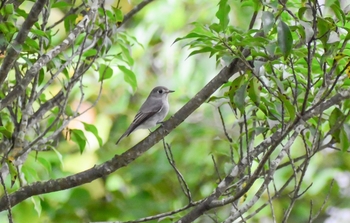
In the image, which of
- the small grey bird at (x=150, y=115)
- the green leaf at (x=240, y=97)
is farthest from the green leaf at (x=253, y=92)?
the small grey bird at (x=150, y=115)

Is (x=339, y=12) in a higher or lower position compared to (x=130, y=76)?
lower

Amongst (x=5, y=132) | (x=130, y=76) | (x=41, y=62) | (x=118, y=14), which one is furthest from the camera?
(x=130, y=76)

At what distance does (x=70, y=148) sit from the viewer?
6051mm

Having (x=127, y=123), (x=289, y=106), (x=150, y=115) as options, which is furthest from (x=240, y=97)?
(x=127, y=123)

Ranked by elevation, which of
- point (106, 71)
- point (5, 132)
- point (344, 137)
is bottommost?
point (344, 137)

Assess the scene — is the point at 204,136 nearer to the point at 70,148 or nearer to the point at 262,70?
the point at 70,148

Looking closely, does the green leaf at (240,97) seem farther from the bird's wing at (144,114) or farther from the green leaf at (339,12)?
the bird's wing at (144,114)

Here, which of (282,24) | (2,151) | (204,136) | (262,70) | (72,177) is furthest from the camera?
(204,136)

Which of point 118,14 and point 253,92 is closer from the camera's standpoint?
point 253,92

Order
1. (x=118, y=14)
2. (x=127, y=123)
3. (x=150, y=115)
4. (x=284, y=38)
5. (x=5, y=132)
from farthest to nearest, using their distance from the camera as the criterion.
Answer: (x=127, y=123)
(x=150, y=115)
(x=118, y=14)
(x=5, y=132)
(x=284, y=38)

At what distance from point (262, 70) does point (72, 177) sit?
1.15m

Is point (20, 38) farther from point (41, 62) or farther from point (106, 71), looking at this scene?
point (106, 71)

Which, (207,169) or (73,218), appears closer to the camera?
(73,218)

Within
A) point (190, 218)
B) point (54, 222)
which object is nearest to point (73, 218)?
point (54, 222)
